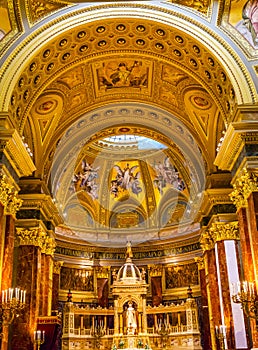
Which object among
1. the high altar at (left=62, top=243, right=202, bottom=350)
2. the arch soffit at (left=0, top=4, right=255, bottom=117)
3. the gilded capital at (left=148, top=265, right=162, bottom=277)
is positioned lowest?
the high altar at (left=62, top=243, right=202, bottom=350)

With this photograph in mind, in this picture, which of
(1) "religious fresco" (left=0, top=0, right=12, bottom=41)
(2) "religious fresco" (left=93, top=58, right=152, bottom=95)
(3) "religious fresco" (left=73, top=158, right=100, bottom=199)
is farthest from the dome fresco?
(1) "religious fresco" (left=0, top=0, right=12, bottom=41)

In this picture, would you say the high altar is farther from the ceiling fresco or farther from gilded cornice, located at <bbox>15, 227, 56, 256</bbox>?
gilded cornice, located at <bbox>15, 227, 56, 256</bbox>

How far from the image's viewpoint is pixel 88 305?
23.5 metres

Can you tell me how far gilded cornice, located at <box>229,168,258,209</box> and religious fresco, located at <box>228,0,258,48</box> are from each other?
3.94 m

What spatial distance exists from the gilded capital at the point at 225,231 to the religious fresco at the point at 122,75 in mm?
5938

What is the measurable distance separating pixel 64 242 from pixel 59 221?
14.1ft

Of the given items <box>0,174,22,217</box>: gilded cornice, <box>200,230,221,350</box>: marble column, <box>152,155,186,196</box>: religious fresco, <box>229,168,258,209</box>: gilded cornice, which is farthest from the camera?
<box>152,155,186,196</box>: religious fresco

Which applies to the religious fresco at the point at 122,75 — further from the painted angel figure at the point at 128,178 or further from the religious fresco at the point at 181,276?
the religious fresco at the point at 181,276

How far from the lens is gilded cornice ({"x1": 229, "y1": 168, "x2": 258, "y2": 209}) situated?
38.0 feet

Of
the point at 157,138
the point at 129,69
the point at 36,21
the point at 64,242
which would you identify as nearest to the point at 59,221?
the point at 64,242

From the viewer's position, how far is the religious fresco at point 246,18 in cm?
1305

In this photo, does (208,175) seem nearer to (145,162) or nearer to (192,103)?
(192,103)

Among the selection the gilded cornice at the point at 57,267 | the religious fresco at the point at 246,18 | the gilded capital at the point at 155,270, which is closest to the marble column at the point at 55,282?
the gilded cornice at the point at 57,267

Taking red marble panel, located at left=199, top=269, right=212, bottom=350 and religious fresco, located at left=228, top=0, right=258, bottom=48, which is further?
red marble panel, located at left=199, top=269, right=212, bottom=350
